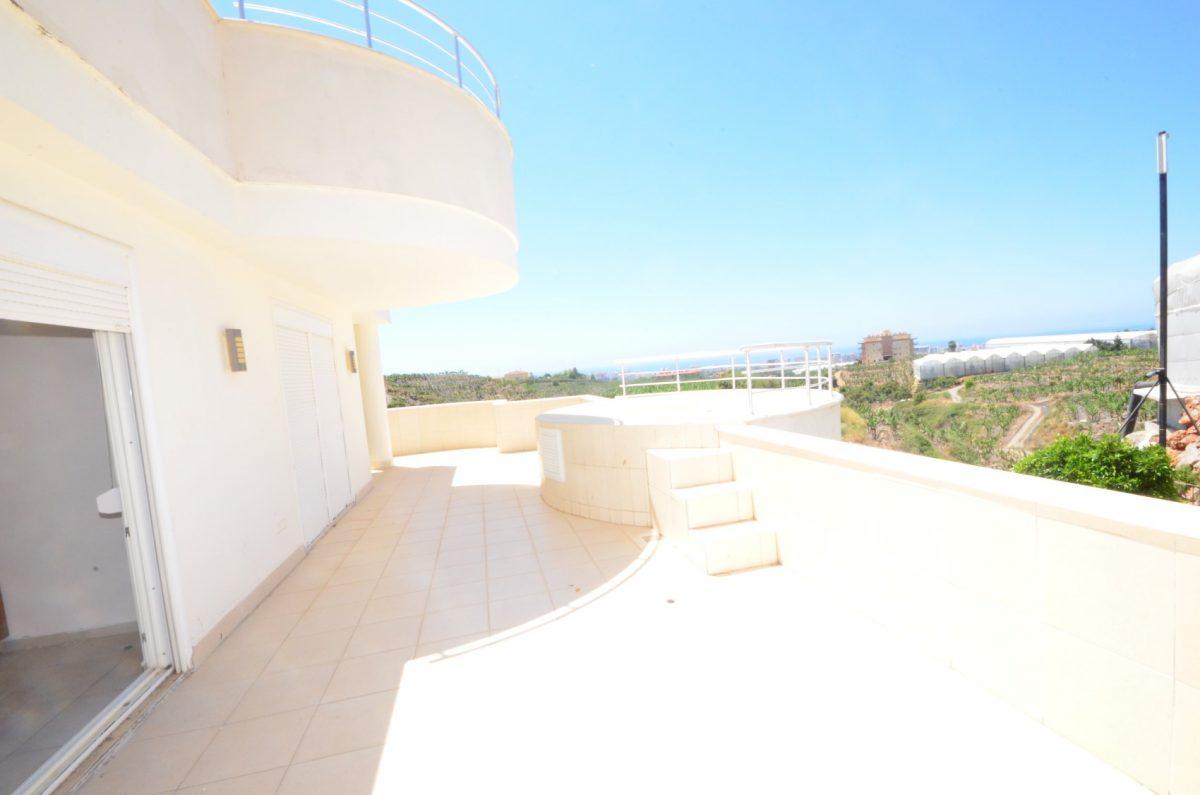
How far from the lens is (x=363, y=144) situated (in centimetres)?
370

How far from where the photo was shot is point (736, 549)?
370 centimetres

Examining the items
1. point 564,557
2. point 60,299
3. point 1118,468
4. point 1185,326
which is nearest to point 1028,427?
point 1185,326

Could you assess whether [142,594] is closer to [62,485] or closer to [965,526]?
[62,485]

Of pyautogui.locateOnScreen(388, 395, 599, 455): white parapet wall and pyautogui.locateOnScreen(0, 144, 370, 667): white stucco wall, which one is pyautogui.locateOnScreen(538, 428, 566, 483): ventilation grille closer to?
pyautogui.locateOnScreen(0, 144, 370, 667): white stucco wall

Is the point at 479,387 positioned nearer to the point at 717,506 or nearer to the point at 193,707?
the point at 717,506

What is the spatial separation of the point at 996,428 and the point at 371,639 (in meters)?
23.2

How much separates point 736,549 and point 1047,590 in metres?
1.98

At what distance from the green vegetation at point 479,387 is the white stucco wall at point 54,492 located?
7677 mm

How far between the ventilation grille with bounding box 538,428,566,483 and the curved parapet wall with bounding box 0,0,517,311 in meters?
1.98

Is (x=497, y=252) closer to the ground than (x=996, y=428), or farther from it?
farther from it

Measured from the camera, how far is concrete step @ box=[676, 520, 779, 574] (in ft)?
12.1

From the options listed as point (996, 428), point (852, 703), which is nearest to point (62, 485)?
point (852, 703)

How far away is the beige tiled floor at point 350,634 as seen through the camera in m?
2.17

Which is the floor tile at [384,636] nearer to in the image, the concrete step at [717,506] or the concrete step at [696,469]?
the concrete step at [717,506]
